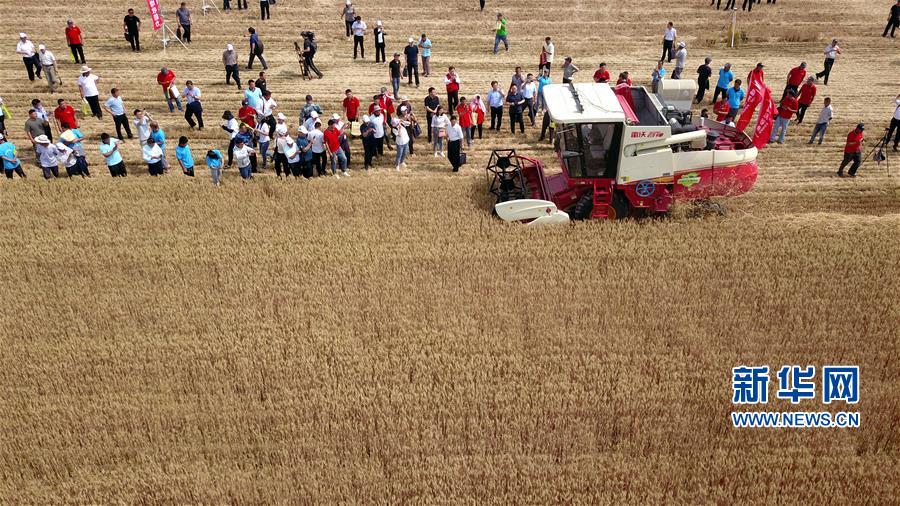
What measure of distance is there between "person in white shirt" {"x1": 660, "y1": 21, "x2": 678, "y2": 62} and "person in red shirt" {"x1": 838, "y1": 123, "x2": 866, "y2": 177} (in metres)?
8.40

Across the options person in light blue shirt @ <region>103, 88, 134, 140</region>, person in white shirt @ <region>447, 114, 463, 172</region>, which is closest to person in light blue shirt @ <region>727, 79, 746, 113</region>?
person in white shirt @ <region>447, 114, 463, 172</region>

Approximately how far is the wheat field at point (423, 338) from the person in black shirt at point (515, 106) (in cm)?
111

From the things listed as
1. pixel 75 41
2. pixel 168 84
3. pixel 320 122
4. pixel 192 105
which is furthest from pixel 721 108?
pixel 75 41

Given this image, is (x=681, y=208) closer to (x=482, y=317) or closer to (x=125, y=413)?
(x=482, y=317)

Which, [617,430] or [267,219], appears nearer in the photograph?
[617,430]

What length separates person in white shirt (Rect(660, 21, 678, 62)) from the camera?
81.6ft

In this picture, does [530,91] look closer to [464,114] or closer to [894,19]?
[464,114]

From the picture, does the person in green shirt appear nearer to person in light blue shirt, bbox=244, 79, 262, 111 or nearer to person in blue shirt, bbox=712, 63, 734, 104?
person in blue shirt, bbox=712, 63, 734, 104

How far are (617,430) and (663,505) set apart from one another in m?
1.29

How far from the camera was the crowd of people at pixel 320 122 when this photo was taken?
17234 mm

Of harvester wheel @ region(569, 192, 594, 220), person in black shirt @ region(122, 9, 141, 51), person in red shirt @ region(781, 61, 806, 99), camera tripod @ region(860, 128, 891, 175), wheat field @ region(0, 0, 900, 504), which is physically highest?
person in black shirt @ region(122, 9, 141, 51)

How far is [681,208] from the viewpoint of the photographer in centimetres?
1575

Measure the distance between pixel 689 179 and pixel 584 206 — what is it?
7.13 ft

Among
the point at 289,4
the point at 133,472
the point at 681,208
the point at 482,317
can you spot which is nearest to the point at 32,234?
the point at 133,472
